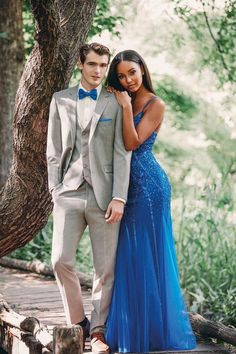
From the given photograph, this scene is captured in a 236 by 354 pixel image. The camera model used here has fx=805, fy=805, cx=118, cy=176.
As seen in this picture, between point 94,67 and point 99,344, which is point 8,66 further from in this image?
point 99,344

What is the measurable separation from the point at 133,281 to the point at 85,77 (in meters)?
1.34

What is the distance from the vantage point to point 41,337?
546cm

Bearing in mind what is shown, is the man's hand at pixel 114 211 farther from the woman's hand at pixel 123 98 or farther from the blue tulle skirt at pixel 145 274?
the woman's hand at pixel 123 98

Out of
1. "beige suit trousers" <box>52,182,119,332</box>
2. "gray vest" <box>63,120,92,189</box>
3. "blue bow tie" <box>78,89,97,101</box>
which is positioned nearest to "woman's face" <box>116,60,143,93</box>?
"blue bow tie" <box>78,89,97,101</box>

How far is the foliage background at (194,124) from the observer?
925cm

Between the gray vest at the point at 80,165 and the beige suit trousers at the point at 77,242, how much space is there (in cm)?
4

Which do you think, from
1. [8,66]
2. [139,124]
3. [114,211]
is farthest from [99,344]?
[8,66]

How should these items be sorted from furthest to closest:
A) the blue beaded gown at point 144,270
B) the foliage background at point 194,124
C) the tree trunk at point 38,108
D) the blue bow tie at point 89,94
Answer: the foliage background at point 194,124 → the tree trunk at point 38,108 → the blue beaded gown at point 144,270 → the blue bow tie at point 89,94

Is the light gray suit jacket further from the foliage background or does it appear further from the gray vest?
the foliage background

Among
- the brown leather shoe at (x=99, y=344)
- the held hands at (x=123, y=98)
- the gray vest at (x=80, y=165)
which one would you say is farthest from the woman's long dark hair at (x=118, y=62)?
the brown leather shoe at (x=99, y=344)

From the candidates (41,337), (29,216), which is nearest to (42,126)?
(29,216)

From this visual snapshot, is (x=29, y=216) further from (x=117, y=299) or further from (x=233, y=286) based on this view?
(x=233, y=286)

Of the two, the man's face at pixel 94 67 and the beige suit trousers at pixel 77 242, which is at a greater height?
the man's face at pixel 94 67

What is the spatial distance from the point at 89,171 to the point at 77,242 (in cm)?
46
